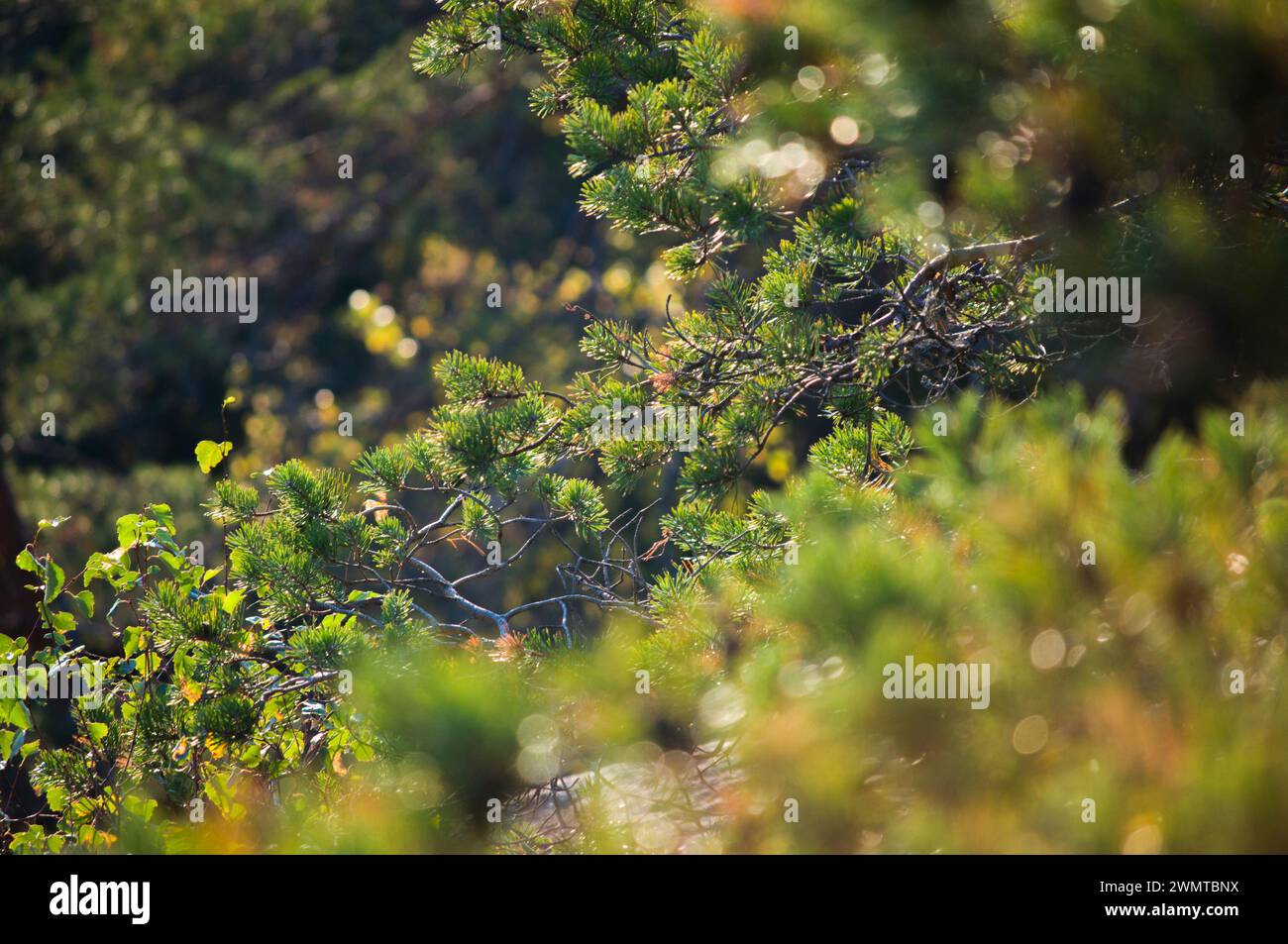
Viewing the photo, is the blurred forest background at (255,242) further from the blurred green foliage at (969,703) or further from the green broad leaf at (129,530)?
the green broad leaf at (129,530)

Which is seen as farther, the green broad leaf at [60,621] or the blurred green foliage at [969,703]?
the green broad leaf at [60,621]

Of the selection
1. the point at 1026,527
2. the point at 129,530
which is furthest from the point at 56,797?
the point at 1026,527

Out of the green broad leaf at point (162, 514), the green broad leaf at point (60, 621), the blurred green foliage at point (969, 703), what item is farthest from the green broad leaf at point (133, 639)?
the blurred green foliage at point (969, 703)

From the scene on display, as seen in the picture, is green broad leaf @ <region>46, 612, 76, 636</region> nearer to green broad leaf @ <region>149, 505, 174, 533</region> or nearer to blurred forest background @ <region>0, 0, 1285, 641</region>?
green broad leaf @ <region>149, 505, 174, 533</region>

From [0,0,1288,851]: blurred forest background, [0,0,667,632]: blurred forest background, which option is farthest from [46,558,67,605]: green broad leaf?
[0,0,667,632]: blurred forest background

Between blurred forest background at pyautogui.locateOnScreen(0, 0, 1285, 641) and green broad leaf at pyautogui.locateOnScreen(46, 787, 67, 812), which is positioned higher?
blurred forest background at pyautogui.locateOnScreen(0, 0, 1285, 641)

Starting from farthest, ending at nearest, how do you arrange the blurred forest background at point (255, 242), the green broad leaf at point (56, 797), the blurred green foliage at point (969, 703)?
1. the blurred forest background at point (255, 242)
2. the green broad leaf at point (56, 797)
3. the blurred green foliage at point (969, 703)

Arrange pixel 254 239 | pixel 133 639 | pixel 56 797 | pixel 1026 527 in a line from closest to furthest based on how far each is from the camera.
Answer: pixel 1026 527, pixel 56 797, pixel 133 639, pixel 254 239

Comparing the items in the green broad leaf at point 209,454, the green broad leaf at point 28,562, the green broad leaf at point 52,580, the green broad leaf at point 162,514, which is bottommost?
the green broad leaf at point 52,580

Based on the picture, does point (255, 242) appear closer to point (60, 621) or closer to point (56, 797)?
point (60, 621)

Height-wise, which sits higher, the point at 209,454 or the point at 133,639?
the point at 209,454
